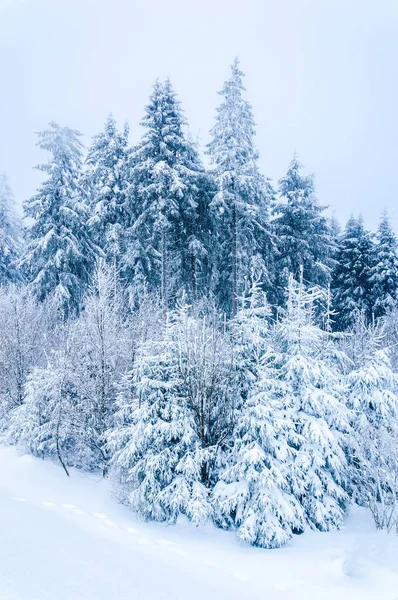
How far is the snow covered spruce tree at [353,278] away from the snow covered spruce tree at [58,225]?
18.0m

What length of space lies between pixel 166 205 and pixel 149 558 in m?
15.8

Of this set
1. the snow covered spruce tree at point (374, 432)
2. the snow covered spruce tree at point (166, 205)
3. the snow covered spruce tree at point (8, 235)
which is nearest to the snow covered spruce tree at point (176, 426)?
the snow covered spruce tree at point (374, 432)

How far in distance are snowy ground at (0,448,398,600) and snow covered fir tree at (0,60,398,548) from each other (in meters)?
0.60

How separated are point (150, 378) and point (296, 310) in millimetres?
4990

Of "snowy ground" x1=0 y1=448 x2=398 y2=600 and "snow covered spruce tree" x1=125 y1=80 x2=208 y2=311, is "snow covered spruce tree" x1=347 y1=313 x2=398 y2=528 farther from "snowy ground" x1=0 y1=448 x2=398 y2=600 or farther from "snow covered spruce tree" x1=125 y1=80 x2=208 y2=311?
"snow covered spruce tree" x1=125 y1=80 x2=208 y2=311

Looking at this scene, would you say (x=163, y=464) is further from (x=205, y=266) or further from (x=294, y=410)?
(x=205, y=266)

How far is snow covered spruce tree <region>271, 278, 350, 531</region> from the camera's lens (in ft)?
38.0

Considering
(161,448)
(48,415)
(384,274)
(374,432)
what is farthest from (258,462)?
(384,274)

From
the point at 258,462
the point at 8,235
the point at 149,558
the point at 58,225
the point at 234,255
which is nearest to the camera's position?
the point at 149,558

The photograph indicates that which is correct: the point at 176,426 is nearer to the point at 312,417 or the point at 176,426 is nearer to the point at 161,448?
the point at 161,448

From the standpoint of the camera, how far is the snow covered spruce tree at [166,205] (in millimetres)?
20875

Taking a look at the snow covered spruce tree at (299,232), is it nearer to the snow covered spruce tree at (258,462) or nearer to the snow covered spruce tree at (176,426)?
the snow covered spruce tree at (258,462)

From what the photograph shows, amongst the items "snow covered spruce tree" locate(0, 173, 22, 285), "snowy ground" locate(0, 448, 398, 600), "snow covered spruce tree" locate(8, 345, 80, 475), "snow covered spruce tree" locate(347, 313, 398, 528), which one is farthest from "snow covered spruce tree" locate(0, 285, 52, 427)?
"snow covered spruce tree" locate(0, 173, 22, 285)

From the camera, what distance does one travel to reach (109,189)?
77.0 feet
